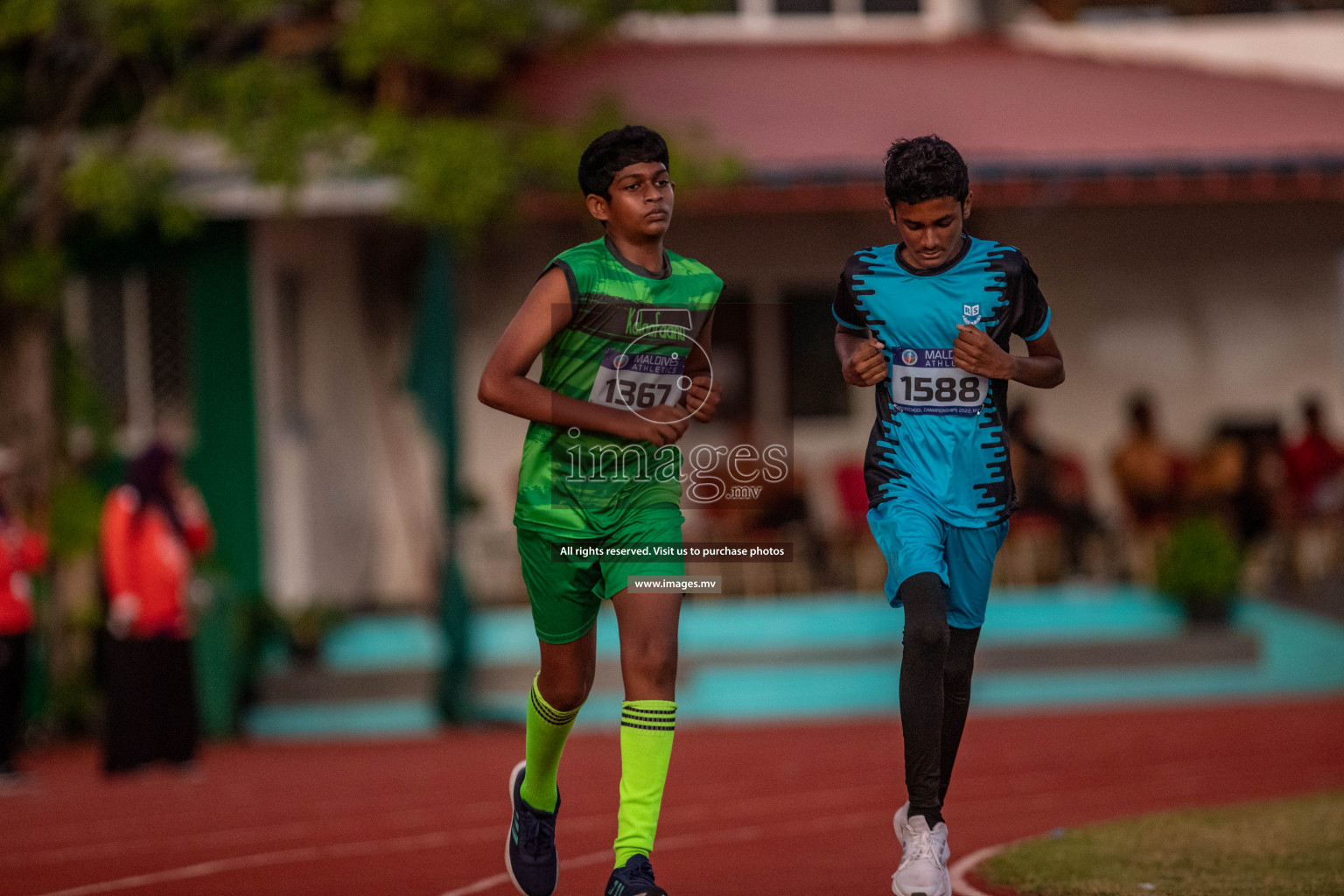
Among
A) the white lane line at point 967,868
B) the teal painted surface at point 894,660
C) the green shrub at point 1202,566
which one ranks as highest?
→ the green shrub at point 1202,566

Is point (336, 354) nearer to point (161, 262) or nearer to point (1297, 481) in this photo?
point (161, 262)

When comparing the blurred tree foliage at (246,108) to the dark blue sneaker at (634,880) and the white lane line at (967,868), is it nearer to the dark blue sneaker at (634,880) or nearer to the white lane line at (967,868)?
the white lane line at (967,868)


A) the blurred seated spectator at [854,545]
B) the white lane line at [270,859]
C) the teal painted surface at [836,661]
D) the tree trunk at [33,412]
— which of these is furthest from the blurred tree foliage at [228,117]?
the white lane line at [270,859]

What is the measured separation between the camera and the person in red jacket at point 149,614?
12.6 m

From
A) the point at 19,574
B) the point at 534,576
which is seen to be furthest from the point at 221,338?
the point at 534,576

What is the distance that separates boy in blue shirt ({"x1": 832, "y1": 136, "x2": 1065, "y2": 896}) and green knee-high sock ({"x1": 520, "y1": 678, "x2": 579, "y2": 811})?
1.10 meters

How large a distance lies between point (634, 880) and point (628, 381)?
143cm

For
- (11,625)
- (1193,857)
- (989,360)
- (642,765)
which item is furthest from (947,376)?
(11,625)

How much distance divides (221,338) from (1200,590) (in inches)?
337

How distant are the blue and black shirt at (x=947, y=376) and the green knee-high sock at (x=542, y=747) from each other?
4.08 feet

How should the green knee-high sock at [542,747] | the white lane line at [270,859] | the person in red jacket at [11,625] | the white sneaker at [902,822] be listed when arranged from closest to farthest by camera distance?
the white sneaker at [902,822] < the green knee-high sock at [542,747] < the white lane line at [270,859] < the person in red jacket at [11,625]

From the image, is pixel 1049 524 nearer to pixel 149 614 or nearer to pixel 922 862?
pixel 149 614

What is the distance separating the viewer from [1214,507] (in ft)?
52.0

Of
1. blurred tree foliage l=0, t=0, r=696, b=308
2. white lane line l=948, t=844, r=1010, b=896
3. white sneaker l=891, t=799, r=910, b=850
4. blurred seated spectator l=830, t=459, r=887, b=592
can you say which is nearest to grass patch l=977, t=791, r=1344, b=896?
white lane line l=948, t=844, r=1010, b=896
